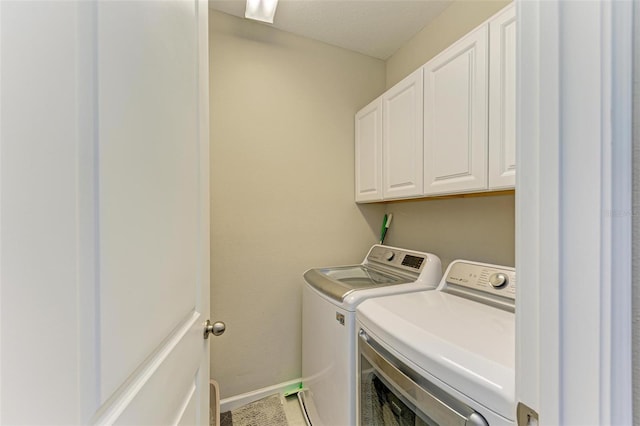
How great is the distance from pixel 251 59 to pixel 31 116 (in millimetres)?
1837

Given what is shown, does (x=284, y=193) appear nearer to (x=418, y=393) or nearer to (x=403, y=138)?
(x=403, y=138)

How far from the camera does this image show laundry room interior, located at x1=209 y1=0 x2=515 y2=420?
172 centimetres

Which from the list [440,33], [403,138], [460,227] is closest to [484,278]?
[460,227]

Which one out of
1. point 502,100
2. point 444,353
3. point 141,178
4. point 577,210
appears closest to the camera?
point 577,210

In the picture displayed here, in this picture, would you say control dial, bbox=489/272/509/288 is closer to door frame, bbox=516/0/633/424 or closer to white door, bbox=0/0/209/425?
door frame, bbox=516/0/633/424

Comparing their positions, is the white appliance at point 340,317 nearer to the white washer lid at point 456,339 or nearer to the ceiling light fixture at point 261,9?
the white washer lid at point 456,339

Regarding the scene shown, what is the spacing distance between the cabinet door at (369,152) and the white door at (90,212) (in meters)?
1.44

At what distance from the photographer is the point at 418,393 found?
785 mm

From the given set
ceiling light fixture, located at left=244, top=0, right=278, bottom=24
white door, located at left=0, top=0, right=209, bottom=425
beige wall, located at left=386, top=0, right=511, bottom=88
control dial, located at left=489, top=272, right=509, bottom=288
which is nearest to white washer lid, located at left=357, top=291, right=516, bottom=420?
control dial, located at left=489, top=272, right=509, bottom=288

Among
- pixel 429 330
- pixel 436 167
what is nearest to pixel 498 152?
pixel 436 167

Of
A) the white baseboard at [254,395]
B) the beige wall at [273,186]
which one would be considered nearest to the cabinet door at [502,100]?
the beige wall at [273,186]

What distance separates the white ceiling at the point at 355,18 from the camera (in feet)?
5.40

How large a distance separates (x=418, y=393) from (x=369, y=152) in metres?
1.54

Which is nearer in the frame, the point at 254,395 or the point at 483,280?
the point at 483,280
